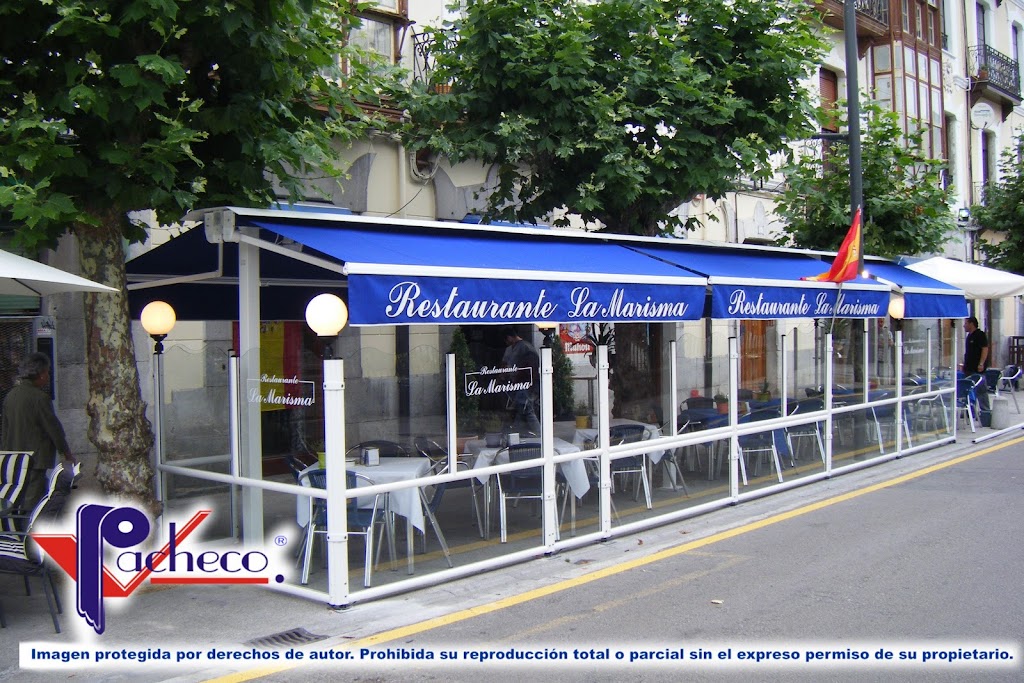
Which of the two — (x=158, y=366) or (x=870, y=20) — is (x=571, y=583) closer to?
(x=158, y=366)

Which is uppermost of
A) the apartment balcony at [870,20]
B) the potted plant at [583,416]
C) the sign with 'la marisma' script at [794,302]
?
the apartment balcony at [870,20]

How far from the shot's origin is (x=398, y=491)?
23.0 feet

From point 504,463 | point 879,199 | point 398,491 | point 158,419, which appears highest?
point 879,199

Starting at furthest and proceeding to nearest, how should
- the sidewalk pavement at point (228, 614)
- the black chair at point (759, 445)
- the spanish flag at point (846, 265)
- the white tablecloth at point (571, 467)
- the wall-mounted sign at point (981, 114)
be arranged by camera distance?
the wall-mounted sign at point (981, 114) < the spanish flag at point (846, 265) < the black chair at point (759, 445) < the white tablecloth at point (571, 467) < the sidewalk pavement at point (228, 614)

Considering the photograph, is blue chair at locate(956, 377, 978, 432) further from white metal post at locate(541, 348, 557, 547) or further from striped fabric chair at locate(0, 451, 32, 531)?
striped fabric chair at locate(0, 451, 32, 531)

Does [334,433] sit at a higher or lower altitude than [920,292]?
lower

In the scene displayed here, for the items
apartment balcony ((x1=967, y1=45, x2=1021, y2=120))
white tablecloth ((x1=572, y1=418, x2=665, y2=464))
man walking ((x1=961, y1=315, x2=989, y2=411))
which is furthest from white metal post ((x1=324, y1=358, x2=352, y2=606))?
apartment balcony ((x1=967, y1=45, x2=1021, y2=120))

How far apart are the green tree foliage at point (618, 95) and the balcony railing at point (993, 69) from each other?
67.4 ft

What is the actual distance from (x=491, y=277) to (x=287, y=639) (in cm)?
292

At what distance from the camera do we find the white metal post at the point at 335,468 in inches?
249

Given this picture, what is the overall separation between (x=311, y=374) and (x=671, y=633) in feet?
9.95

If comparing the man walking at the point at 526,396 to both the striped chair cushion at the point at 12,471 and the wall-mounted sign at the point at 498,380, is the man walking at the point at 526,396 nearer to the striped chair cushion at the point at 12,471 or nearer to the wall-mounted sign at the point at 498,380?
the wall-mounted sign at the point at 498,380


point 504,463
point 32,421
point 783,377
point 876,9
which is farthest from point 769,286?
point 876,9

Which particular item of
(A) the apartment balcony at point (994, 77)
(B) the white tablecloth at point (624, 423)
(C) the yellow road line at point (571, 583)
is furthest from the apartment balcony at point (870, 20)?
(B) the white tablecloth at point (624, 423)
